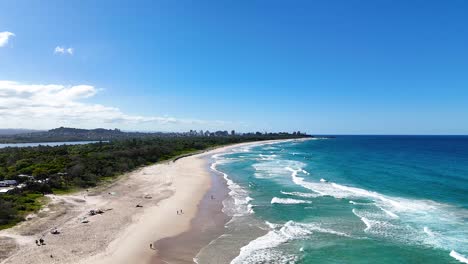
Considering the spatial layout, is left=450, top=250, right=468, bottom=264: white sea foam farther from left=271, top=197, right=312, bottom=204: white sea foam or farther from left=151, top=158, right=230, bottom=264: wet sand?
left=271, top=197, right=312, bottom=204: white sea foam

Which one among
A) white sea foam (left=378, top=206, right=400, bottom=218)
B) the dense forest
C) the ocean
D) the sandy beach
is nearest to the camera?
the sandy beach

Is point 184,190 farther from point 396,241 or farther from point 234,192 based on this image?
point 396,241

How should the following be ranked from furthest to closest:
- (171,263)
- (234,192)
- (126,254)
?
(234,192)
(126,254)
(171,263)

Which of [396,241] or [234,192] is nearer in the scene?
[396,241]

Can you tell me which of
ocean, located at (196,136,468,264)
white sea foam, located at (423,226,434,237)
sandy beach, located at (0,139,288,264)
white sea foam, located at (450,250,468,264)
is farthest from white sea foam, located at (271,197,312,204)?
white sea foam, located at (450,250,468,264)

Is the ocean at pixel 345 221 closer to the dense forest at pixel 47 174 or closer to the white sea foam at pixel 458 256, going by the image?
the white sea foam at pixel 458 256

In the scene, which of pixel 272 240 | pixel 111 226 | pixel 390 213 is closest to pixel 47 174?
pixel 111 226

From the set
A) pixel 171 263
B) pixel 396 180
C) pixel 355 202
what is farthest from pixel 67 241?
pixel 396 180

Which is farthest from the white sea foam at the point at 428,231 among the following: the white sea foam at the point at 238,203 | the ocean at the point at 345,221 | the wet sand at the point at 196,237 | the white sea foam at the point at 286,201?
the wet sand at the point at 196,237
